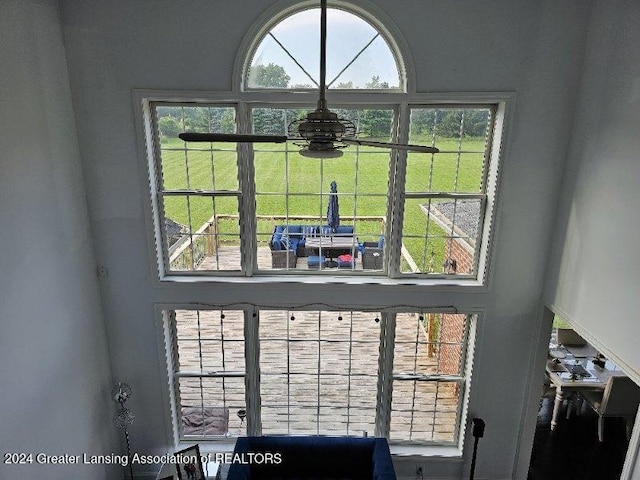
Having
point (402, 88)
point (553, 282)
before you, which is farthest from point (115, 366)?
point (553, 282)

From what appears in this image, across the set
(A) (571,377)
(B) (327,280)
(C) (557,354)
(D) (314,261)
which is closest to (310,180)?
(D) (314,261)

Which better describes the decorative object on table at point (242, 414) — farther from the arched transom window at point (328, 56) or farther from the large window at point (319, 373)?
the arched transom window at point (328, 56)

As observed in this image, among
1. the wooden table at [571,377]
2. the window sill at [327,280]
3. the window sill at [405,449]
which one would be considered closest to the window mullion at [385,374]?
the window sill at [405,449]

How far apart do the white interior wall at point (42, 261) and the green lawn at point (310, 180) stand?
937 millimetres

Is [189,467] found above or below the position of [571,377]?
below

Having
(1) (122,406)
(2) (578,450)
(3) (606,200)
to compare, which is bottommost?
(2) (578,450)

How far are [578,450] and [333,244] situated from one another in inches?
161

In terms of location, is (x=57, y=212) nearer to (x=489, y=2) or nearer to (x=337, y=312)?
(x=337, y=312)

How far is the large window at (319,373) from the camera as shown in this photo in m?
4.75

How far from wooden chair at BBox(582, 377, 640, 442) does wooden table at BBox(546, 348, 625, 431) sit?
18cm

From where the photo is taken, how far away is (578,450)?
537 centimetres

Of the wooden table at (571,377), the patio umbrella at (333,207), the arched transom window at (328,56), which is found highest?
the arched transom window at (328,56)

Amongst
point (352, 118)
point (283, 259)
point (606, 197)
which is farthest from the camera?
point (283, 259)

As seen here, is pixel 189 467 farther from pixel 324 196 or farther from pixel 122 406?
pixel 324 196
